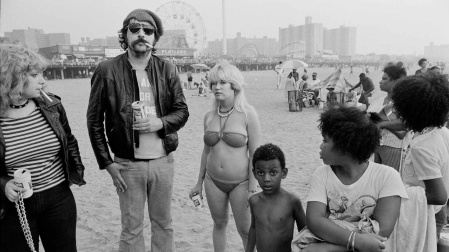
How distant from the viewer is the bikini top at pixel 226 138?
283cm

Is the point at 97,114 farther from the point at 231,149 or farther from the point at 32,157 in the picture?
the point at 231,149

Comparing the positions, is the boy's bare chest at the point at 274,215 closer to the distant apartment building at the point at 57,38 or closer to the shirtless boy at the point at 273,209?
the shirtless boy at the point at 273,209

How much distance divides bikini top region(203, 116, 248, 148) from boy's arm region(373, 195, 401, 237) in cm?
133

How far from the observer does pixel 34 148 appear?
86.4 inches

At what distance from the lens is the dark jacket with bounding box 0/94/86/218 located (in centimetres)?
213

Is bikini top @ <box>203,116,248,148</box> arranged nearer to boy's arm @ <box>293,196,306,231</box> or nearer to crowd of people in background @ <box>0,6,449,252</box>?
crowd of people in background @ <box>0,6,449,252</box>

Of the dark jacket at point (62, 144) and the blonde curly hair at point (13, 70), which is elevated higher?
the blonde curly hair at point (13, 70)

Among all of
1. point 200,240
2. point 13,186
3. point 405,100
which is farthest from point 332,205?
point 200,240

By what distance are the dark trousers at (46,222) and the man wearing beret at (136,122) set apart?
0.43 metres

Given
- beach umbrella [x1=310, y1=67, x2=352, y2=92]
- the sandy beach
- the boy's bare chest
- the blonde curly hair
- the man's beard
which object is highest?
the man's beard

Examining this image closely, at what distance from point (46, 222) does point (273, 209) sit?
157cm

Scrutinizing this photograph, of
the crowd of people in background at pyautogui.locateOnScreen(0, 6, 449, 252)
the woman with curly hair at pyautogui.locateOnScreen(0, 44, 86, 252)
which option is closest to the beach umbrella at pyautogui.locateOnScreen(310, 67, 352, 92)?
the crowd of people in background at pyautogui.locateOnScreen(0, 6, 449, 252)

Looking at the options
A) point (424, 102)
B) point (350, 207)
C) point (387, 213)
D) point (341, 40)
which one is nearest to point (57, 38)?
point (341, 40)

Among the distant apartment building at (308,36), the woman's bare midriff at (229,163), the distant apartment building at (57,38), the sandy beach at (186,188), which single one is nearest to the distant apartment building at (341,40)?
the distant apartment building at (308,36)
